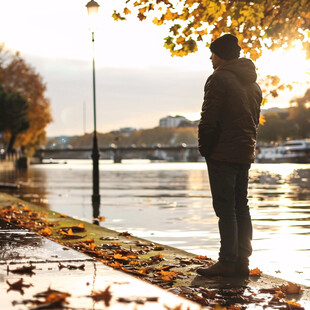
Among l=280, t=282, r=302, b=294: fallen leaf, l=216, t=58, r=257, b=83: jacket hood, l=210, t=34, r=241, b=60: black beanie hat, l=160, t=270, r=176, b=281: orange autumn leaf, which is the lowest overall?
l=280, t=282, r=302, b=294: fallen leaf

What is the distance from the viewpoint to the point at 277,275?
23.5 ft

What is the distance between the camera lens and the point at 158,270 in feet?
22.7

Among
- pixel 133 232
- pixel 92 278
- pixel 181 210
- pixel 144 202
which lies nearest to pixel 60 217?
pixel 133 232

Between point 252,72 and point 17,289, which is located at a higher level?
point 252,72

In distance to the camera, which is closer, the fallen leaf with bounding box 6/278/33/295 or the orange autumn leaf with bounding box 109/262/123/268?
the fallen leaf with bounding box 6/278/33/295

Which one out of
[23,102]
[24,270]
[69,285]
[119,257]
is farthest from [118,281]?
[23,102]

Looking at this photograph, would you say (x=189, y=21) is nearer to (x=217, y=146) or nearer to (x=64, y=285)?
(x=217, y=146)

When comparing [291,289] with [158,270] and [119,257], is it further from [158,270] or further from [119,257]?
[119,257]

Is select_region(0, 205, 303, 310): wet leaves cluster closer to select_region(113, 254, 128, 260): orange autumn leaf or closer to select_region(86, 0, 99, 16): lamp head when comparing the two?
select_region(113, 254, 128, 260): orange autumn leaf

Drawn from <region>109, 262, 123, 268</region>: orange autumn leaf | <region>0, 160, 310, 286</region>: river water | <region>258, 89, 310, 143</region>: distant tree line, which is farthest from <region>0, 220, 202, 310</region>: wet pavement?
<region>258, 89, 310, 143</region>: distant tree line

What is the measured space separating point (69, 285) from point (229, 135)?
2.34 meters

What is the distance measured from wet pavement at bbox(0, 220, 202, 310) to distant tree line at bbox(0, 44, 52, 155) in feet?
175

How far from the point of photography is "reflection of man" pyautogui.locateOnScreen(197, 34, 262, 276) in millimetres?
6203

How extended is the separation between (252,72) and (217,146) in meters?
0.82
